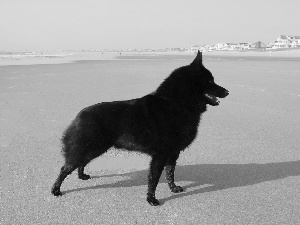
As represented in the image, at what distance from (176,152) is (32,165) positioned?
87.7 inches

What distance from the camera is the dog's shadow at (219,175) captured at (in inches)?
163

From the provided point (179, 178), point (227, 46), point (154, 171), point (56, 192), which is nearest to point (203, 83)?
point (154, 171)

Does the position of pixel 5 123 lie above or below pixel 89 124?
below

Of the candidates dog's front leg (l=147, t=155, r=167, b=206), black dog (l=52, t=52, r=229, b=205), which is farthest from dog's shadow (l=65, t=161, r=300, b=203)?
black dog (l=52, t=52, r=229, b=205)

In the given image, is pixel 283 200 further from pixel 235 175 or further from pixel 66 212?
pixel 66 212

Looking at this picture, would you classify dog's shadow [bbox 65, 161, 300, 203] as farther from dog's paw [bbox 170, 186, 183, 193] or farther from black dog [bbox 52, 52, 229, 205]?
black dog [bbox 52, 52, 229, 205]

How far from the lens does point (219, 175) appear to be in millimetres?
4480

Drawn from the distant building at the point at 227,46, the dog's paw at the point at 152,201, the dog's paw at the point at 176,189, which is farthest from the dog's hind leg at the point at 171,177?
the distant building at the point at 227,46

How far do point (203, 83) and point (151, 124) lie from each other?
0.77 m

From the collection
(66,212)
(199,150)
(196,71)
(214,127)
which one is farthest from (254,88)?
(66,212)

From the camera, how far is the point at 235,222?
3213 mm

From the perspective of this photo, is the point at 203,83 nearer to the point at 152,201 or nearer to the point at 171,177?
the point at 171,177

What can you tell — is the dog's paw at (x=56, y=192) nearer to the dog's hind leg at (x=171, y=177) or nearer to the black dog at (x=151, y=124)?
the black dog at (x=151, y=124)

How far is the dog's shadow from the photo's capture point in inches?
163
